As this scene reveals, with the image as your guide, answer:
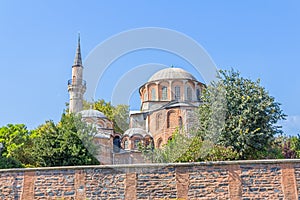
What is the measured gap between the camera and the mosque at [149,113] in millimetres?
30844

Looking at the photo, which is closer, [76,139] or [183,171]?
[183,171]

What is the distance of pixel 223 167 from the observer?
11.0 metres

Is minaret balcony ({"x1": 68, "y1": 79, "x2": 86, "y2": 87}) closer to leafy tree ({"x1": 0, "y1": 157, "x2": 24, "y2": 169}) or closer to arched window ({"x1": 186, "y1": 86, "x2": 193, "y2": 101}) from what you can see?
arched window ({"x1": 186, "y1": 86, "x2": 193, "y2": 101})

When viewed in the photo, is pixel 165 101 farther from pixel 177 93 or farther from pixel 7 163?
pixel 7 163

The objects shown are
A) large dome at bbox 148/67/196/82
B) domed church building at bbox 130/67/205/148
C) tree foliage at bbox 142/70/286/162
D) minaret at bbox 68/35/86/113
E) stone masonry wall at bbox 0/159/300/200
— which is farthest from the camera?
large dome at bbox 148/67/196/82

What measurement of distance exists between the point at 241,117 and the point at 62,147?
8438mm

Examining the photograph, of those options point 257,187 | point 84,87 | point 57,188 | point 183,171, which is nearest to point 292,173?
point 257,187

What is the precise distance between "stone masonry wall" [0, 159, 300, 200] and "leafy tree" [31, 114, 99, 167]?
14.7ft

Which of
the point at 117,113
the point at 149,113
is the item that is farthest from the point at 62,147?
the point at 117,113

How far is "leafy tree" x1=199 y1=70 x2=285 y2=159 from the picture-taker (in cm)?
1503

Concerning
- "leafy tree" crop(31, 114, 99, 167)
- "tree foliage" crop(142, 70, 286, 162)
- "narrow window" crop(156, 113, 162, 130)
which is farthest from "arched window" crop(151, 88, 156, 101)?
"tree foliage" crop(142, 70, 286, 162)

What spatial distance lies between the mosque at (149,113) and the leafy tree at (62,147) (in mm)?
10708

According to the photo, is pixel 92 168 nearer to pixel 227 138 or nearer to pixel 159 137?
pixel 227 138

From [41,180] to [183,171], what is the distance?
474cm
